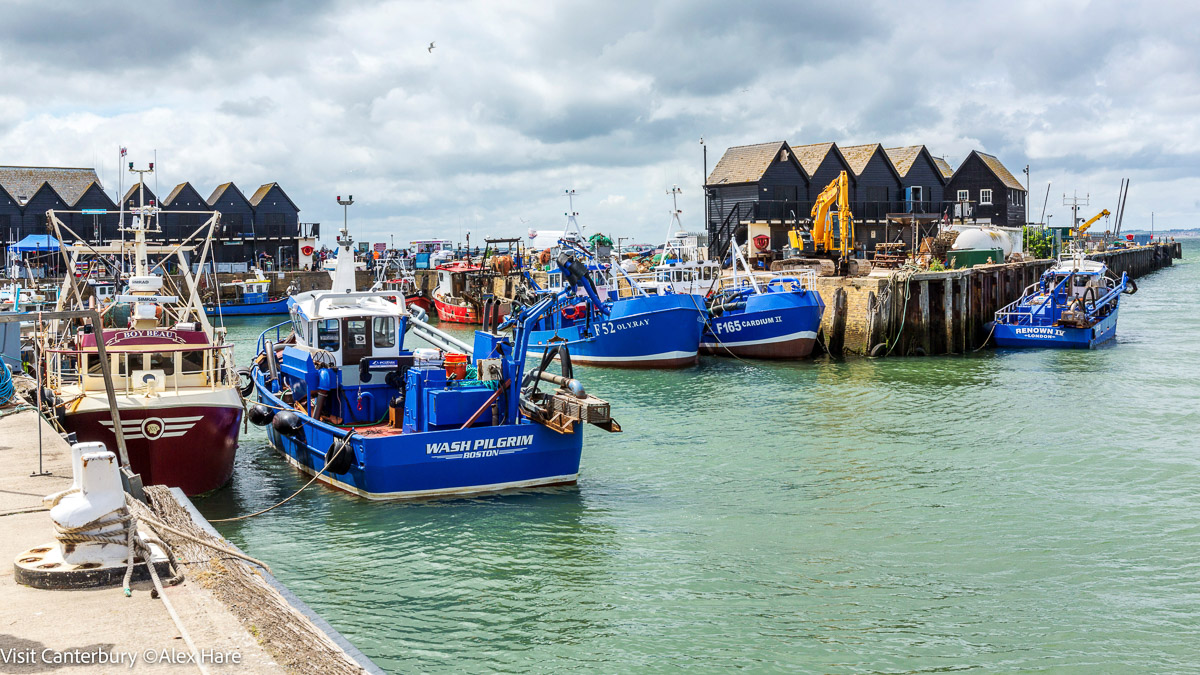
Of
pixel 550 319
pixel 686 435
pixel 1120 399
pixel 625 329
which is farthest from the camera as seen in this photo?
pixel 550 319

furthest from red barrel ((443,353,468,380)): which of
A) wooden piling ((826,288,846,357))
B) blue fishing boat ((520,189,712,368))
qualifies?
wooden piling ((826,288,846,357))

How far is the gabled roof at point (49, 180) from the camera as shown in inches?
2470

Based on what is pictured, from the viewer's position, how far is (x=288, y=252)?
2911 inches

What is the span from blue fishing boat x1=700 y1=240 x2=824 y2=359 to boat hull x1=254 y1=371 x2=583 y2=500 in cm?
1763

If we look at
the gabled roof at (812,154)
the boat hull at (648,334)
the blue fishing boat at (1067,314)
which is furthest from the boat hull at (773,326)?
the gabled roof at (812,154)

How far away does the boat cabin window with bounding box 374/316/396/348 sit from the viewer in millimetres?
15320

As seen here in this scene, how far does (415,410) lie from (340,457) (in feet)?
4.01

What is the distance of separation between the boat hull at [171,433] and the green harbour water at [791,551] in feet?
2.48

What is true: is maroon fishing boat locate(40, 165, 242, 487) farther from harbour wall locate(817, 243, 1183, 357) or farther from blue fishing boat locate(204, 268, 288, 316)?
blue fishing boat locate(204, 268, 288, 316)

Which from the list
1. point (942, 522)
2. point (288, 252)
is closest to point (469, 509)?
point (942, 522)

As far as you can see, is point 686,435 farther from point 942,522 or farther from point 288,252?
point 288,252

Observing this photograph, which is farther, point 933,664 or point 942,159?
point 942,159

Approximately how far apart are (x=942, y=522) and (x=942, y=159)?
2663 inches

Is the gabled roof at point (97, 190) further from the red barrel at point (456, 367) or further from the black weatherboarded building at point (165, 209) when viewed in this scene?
the red barrel at point (456, 367)
